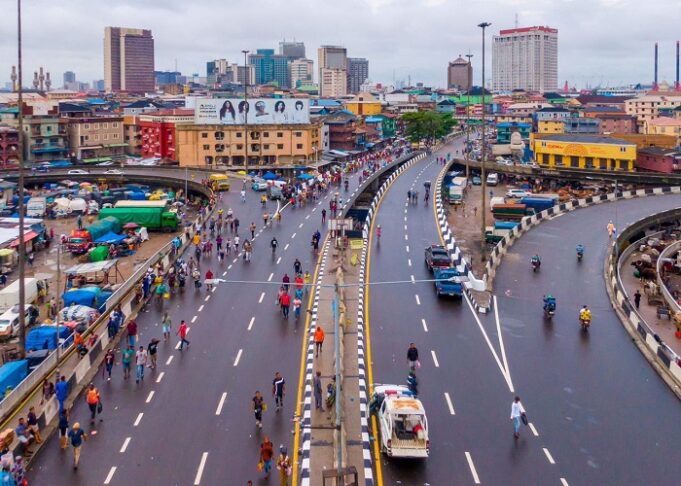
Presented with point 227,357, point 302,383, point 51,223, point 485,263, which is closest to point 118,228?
point 51,223

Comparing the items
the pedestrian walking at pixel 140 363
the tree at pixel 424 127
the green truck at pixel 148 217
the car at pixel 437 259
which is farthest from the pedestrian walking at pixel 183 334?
the tree at pixel 424 127

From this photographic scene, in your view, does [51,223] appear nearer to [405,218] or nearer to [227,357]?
[405,218]

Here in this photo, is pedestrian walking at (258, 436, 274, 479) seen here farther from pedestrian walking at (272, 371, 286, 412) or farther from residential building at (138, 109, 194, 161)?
residential building at (138, 109, 194, 161)

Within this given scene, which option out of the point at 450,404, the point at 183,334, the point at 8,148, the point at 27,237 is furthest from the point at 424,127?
the point at 450,404

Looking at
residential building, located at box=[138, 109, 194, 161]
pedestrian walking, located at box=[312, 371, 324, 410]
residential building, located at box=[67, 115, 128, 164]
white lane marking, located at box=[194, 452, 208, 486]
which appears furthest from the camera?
residential building, located at box=[67, 115, 128, 164]

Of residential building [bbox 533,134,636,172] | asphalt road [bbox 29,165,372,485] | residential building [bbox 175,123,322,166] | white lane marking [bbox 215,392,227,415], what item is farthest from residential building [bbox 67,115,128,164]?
white lane marking [bbox 215,392,227,415]
